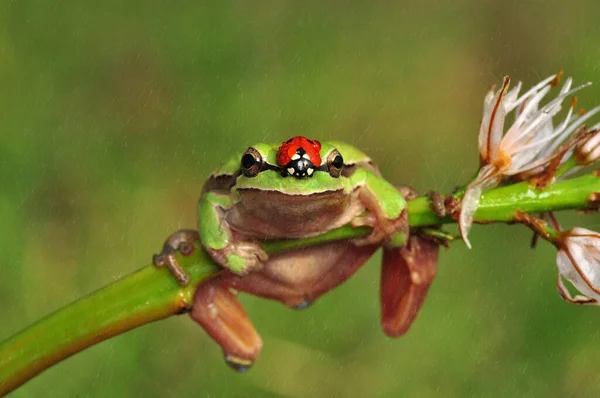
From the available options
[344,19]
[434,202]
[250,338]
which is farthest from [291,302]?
[344,19]

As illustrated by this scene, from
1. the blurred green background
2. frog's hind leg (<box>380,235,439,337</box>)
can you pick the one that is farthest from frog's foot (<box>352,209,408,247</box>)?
the blurred green background

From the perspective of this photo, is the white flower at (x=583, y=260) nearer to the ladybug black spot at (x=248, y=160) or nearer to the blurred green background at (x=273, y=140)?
the ladybug black spot at (x=248, y=160)

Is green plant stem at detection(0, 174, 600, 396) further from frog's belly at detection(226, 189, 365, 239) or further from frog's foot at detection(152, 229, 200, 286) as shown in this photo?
frog's belly at detection(226, 189, 365, 239)

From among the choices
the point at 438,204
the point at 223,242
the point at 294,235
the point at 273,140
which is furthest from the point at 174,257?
the point at 273,140

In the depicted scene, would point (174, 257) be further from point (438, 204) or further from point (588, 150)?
point (588, 150)

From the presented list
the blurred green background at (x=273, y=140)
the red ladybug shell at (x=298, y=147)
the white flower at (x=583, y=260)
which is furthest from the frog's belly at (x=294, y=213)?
the blurred green background at (x=273, y=140)

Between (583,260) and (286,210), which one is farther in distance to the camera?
(286,210)
